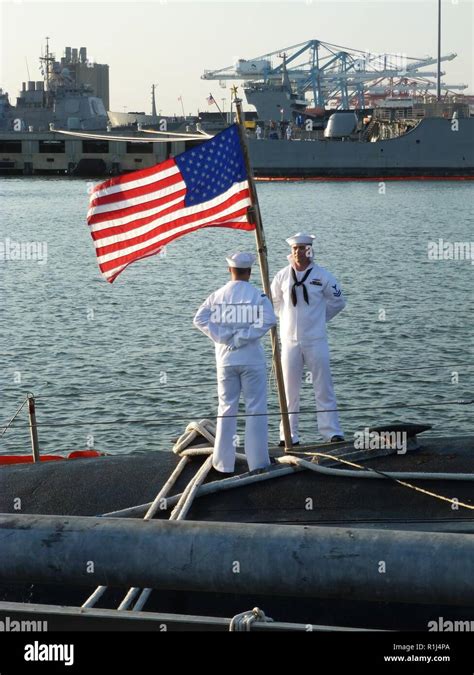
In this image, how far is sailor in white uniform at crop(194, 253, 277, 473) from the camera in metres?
8.13

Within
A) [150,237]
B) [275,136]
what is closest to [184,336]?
[150,237]

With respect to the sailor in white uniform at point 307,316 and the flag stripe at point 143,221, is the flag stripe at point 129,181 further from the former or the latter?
the sailor in white uniform at point 307,316

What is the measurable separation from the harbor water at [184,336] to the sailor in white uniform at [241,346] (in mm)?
852

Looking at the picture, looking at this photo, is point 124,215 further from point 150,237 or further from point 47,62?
point 47,62

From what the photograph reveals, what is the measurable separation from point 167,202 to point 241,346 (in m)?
1.30

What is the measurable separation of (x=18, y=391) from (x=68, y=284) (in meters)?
18.9

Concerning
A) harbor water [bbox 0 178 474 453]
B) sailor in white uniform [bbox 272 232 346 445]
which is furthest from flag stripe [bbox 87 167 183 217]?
sailor in white uniform [bbox 272 232 346 445]

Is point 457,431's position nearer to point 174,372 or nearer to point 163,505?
point 174,372

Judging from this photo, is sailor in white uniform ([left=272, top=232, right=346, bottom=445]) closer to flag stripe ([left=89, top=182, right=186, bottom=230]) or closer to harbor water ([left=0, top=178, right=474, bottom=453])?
harbor water ([left=0, top=178, right=474, bottom=453])

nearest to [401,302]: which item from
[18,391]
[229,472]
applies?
[18,391]

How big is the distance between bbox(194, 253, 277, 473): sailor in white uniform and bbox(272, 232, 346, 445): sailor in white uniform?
135 centimetres

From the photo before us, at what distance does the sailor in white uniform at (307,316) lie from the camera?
9.75 meters

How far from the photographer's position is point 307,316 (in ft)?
32.1

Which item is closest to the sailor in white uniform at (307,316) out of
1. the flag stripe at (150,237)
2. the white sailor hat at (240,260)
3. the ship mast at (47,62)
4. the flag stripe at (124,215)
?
the white sailor hat at (240,260)
